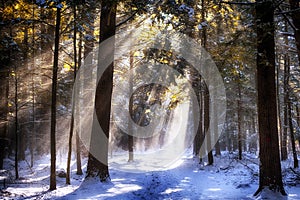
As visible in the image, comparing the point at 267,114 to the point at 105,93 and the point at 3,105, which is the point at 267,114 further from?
the point at 3,105

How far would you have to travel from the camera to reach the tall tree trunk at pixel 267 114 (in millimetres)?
8383

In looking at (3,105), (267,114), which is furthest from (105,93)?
(3,105)

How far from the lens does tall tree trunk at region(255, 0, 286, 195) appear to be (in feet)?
27.5

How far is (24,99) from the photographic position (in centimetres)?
2112

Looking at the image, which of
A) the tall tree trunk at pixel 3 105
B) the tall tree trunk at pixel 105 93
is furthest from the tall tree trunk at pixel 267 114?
the tall tree trunk at pixel 3 105

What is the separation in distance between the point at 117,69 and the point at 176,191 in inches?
492

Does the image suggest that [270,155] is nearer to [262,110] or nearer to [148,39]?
[262,110]

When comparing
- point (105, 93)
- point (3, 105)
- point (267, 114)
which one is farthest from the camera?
point (3, 105)

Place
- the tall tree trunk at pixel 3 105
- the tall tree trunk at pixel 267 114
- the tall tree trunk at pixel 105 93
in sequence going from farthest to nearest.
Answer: the tall tree trunk at pixel 3 105 → the tall tree trunk at pixel 105 93 → the tall tree trunk at pixel 267 114

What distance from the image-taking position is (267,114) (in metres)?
8.64

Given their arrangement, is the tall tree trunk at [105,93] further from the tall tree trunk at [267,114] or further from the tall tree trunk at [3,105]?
the tall tree trunk at [3,105]

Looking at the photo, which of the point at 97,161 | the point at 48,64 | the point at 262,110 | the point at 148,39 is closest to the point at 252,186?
the point at 262,110

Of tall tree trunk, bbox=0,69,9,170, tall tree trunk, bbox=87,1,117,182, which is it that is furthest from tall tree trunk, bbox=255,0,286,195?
Answer: tall tree trunk, bbox=0,69,9,170

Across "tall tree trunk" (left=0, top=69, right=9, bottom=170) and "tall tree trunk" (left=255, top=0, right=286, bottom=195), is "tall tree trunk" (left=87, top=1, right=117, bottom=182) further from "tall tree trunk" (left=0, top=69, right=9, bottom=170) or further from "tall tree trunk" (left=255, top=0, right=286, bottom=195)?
"tall tree trunk" (left=0, top=69, right=9, bottom=170)
